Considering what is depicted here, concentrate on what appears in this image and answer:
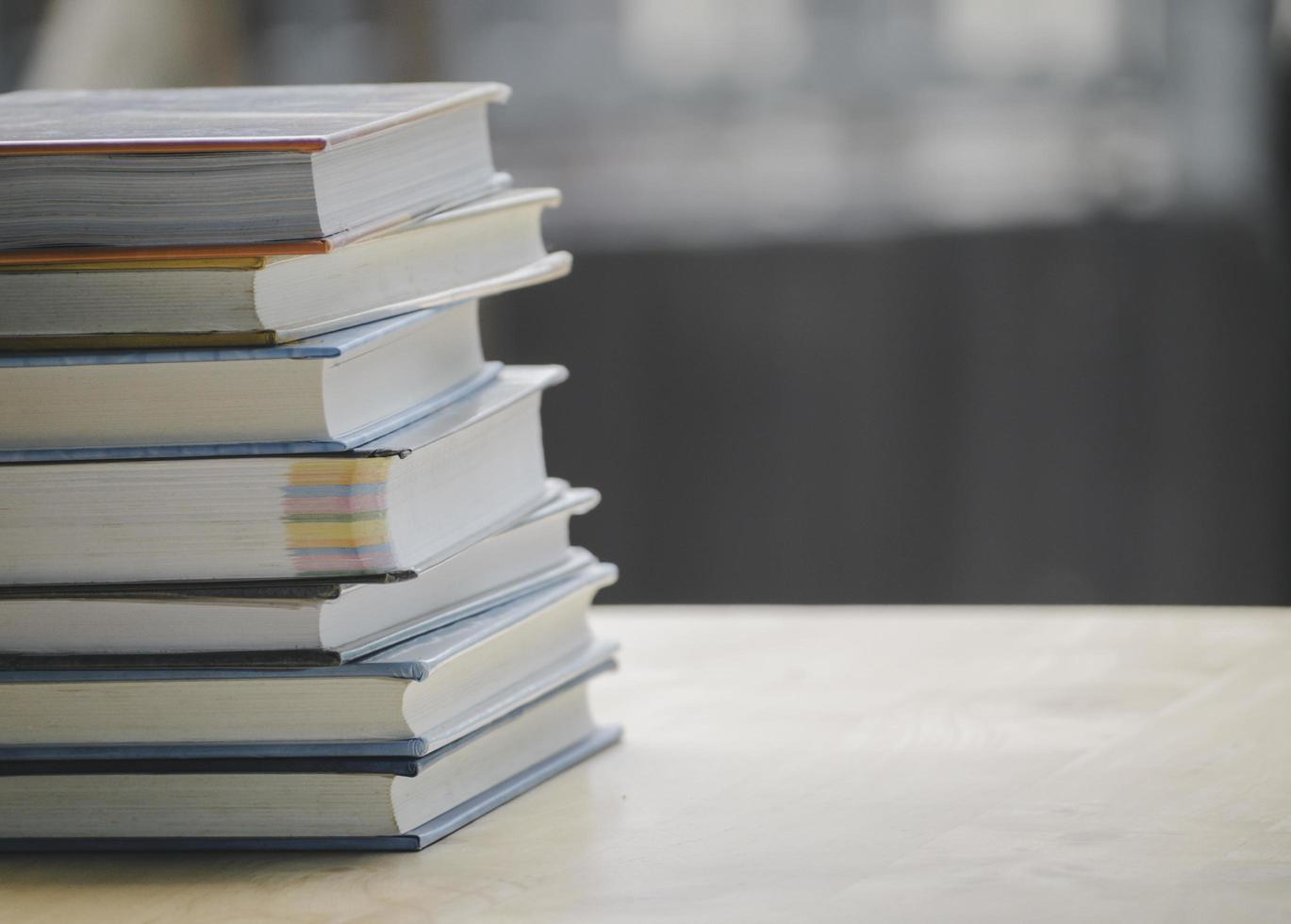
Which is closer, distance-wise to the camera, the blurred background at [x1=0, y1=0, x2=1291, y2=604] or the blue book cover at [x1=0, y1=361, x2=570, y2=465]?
the blue book cover at [x1=0, y1=361, x2=570, y2=465]

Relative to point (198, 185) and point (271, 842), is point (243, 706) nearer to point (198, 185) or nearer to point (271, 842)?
point (271, 842)

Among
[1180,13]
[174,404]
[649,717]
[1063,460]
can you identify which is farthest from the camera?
[1180,13]

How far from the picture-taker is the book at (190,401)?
619 mm

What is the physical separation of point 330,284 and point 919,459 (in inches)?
89.8

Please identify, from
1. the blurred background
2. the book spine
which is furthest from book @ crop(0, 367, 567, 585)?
the blurred background

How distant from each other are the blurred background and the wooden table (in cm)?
189

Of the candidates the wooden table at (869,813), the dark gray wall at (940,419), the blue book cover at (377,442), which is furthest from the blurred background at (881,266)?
the blue book cover at (377,442)

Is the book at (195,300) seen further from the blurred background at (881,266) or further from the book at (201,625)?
the blurred background at (881,266)

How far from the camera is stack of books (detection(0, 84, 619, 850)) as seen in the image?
62 centimetres

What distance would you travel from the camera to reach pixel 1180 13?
3.06 metres

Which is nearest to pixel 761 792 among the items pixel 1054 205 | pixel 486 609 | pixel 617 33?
pixel 486 609

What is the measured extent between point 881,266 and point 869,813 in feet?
7.80

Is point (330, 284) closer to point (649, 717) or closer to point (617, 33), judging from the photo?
point (649, 717)

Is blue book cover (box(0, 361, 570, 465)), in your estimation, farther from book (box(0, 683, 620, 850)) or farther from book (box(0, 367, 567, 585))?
→ book (box(0, 683, 620, 850))
